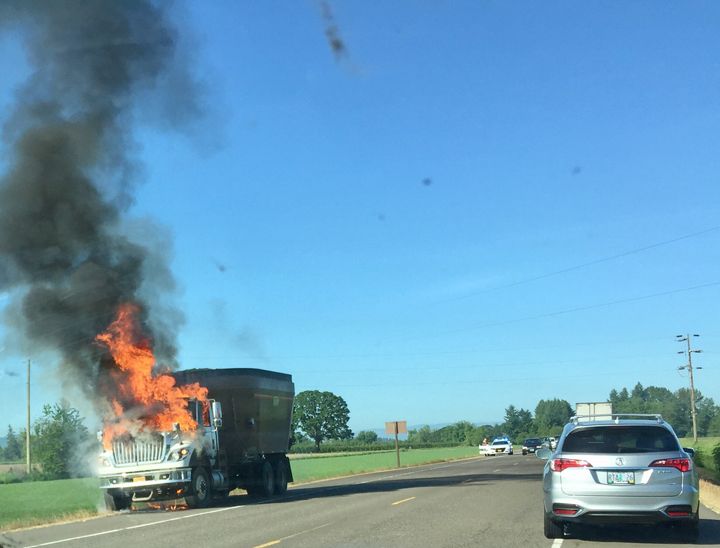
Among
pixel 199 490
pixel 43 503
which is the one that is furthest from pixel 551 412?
pixel 199 490

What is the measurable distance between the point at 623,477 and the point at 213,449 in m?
13.1

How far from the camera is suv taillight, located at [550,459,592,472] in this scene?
10758 millimetres

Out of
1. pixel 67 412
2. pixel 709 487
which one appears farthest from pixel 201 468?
pixel 67 412

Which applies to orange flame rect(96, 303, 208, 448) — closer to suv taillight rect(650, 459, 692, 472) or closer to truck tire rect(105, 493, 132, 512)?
truck tire rect(105, 493, 132, 512)

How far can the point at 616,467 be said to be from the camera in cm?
1059

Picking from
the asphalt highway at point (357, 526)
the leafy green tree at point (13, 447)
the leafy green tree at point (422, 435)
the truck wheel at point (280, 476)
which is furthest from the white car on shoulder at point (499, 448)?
the leafy green tree at point (422, 435)

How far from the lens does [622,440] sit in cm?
1097

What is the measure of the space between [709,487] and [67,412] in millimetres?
36758

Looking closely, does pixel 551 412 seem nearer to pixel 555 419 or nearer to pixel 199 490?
pixel 555 419

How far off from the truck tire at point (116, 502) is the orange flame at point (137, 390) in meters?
1.35

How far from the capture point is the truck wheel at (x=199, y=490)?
19812 millimetres

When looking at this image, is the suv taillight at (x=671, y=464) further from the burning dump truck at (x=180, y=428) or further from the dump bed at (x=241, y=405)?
the dump bed at (x=241, y=405)

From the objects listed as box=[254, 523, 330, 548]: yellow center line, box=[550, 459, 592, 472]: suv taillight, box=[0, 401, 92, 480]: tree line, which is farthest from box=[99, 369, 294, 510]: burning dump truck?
box=[0, 401, 92, 480]: tree line

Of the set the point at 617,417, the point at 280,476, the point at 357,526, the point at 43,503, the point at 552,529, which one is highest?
the point at 617,417
